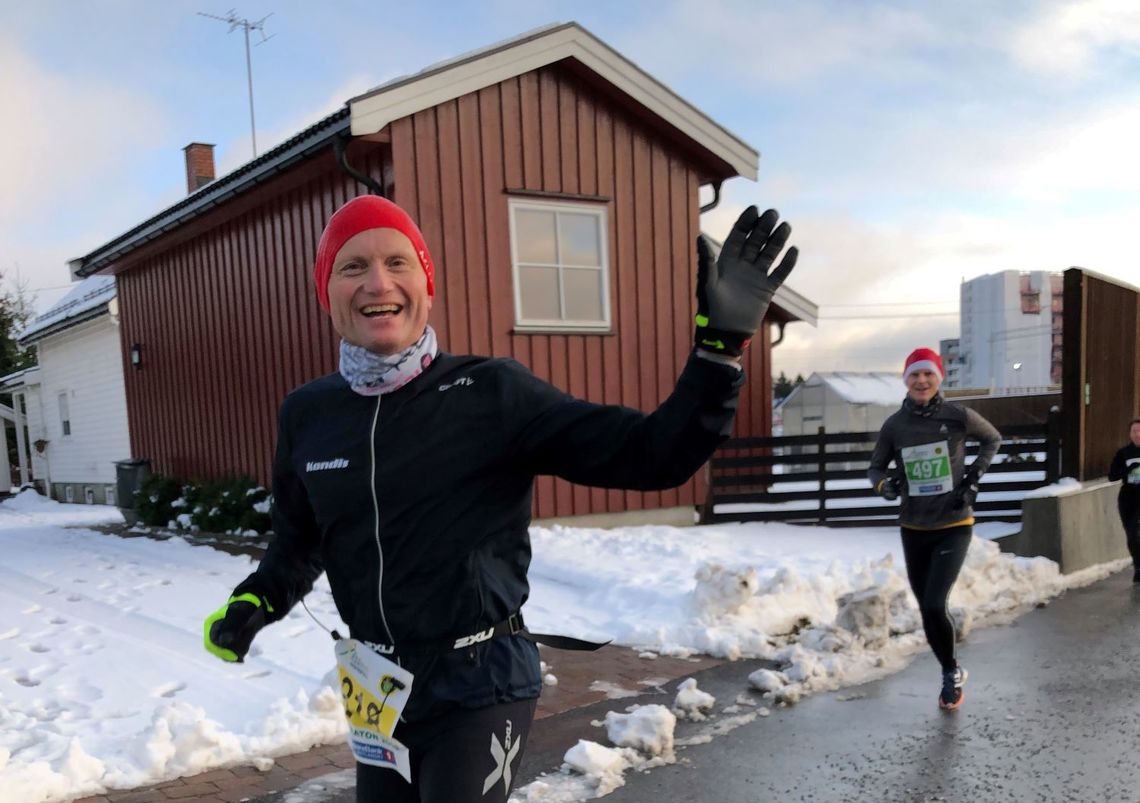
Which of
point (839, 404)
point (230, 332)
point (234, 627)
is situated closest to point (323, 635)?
point (234, 627)

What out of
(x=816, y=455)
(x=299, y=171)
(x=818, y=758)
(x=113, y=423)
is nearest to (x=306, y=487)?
(x=818, y=758)

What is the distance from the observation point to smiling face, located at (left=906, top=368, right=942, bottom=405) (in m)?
5.41

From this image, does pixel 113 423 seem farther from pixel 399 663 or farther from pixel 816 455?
pixel 399 663

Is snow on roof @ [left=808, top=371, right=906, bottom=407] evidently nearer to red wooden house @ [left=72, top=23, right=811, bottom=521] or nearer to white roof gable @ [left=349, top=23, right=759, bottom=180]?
red wooden house @ [left=72, top=23, right=811, bottom=521]

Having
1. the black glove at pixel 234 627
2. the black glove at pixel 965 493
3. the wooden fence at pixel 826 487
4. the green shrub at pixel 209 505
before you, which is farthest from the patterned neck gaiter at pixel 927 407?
the green shrub at pixel 209 505

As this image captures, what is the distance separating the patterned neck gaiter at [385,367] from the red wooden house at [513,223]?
7313mm

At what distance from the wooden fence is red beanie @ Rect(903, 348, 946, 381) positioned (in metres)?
5.67

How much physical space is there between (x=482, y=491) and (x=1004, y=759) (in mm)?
3520

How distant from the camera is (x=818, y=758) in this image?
14.0 feet

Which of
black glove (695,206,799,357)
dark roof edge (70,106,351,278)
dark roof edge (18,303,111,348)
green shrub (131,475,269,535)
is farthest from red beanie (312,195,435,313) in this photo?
dark roof edge (18,303,111,348)

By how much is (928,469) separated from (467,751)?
13.5 feet

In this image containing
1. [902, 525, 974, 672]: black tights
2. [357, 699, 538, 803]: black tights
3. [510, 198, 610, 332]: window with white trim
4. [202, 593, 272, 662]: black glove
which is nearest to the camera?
[357, 699, 538, 803]: black tights

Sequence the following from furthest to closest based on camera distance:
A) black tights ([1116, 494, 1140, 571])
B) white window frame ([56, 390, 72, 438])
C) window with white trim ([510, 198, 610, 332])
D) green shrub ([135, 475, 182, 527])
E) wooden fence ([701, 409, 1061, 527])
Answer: white window frame ([56, 390, 72, 438]) < green shrub ([135, 475, 182, 527]) < wooden fence ([701, 409, 1061, 527]) < window with white trim ([510, 198, 610, 332]) < black tights ([1116, 494, 1140, 571])

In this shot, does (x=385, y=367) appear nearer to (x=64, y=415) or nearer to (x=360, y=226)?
(x=360, y=226)
